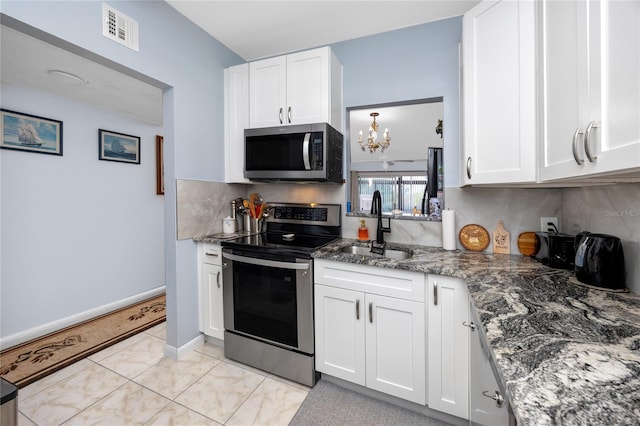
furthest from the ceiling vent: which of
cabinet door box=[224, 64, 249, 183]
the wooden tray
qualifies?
the wooden tray

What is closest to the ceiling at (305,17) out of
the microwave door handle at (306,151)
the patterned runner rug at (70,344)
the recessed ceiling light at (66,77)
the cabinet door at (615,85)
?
the microwave door handle at (306,151)

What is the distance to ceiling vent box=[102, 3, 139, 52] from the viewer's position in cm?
154

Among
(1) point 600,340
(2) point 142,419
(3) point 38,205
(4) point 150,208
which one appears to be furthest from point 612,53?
(4) point 150,208

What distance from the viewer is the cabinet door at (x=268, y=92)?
84.7 inches

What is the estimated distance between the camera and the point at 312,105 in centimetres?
206

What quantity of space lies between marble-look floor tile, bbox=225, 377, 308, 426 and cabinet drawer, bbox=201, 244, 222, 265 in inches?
37.4

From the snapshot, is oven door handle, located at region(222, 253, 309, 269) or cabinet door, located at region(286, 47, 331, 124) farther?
cabinet door, located at region(286, 47, 331, 124)

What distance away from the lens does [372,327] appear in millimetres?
1587

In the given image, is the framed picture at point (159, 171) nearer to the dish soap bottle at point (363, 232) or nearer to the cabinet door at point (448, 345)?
the dish soap bottle at point (363, 232)

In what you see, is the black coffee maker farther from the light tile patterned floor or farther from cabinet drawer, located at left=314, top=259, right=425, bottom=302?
the light tile patterned floor

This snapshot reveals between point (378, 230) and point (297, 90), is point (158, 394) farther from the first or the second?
point (297, 90)

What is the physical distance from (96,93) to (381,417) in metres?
3.62

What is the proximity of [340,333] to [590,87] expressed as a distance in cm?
158

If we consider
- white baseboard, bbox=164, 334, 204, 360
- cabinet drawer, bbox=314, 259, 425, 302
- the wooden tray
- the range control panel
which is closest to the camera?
cabinet drawer, bbox=314, 259, 425, 302
